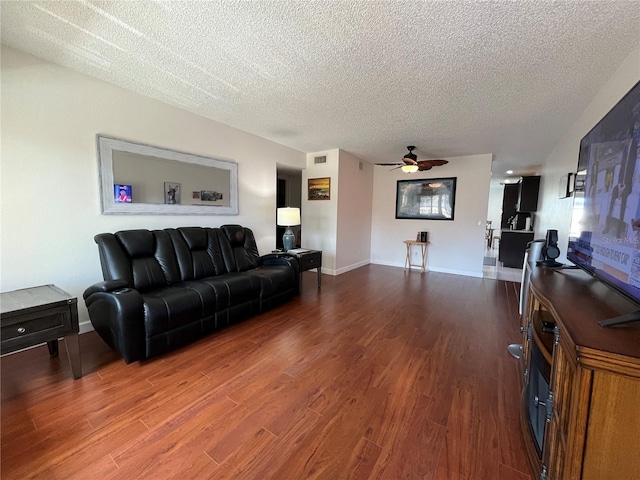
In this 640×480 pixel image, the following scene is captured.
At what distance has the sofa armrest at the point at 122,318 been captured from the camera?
2.01 meters

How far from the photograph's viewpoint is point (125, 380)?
1.92m

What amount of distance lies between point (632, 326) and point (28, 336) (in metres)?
3.07

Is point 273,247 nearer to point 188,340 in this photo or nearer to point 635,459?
point 188,340

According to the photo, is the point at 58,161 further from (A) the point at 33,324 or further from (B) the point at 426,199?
(B) the point at 426,199

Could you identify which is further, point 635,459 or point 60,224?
point 60,224

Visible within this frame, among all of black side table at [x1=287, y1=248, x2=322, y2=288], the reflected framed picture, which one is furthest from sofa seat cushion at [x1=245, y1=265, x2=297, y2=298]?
the reflected framed picture

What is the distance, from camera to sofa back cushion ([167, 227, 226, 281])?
2979mm

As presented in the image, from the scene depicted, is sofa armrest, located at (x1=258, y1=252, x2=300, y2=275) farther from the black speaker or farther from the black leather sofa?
the black speaker

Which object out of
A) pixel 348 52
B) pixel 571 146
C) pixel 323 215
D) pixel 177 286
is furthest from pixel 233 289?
pixel 571 146

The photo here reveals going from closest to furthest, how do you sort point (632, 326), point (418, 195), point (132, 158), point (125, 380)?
point (632, 326) < point (125, 380) < point (132, 158) < point (418, 195)

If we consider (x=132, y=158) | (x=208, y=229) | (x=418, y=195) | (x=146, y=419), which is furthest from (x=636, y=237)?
(x=418, y=195)

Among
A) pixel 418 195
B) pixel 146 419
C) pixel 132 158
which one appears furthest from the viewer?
pixel 418 195

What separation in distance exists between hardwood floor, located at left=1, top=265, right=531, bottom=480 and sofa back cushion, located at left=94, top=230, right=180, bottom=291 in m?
0.64

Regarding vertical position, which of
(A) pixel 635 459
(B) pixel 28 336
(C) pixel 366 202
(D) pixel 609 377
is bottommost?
(B) pixel 28 336
